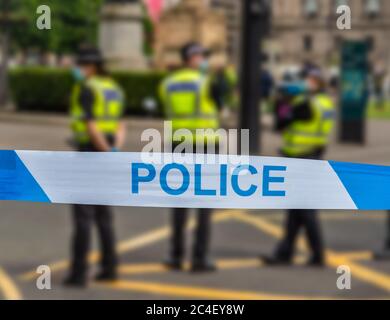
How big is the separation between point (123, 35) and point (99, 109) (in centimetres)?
852

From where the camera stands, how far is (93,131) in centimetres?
463

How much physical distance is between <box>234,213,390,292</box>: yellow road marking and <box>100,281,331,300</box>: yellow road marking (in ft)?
1.77

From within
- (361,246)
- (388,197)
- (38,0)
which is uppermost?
(38,0)

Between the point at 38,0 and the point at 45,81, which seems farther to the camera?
the point at 45,81

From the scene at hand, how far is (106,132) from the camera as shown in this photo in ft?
16.0

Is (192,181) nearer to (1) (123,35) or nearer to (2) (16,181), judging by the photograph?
(2) (16,181)

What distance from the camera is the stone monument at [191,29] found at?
36.3 feet

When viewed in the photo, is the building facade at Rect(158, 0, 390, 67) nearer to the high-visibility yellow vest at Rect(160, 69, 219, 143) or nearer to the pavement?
the high-visibility yellow vest at Rect(160, 69, 219, 143)

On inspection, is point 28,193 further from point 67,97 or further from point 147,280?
point 67,97

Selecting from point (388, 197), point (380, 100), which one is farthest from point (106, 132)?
point (380, 100)

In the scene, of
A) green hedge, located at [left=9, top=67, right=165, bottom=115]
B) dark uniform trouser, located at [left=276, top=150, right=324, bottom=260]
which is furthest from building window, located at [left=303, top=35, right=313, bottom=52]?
dark uniform trouser, located at [left=276, top=150, right=324, bottom=260]

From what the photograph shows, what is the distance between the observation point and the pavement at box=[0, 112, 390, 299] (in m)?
4.87

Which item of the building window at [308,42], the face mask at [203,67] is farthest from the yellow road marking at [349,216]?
Answer: the building window at [308,42]
